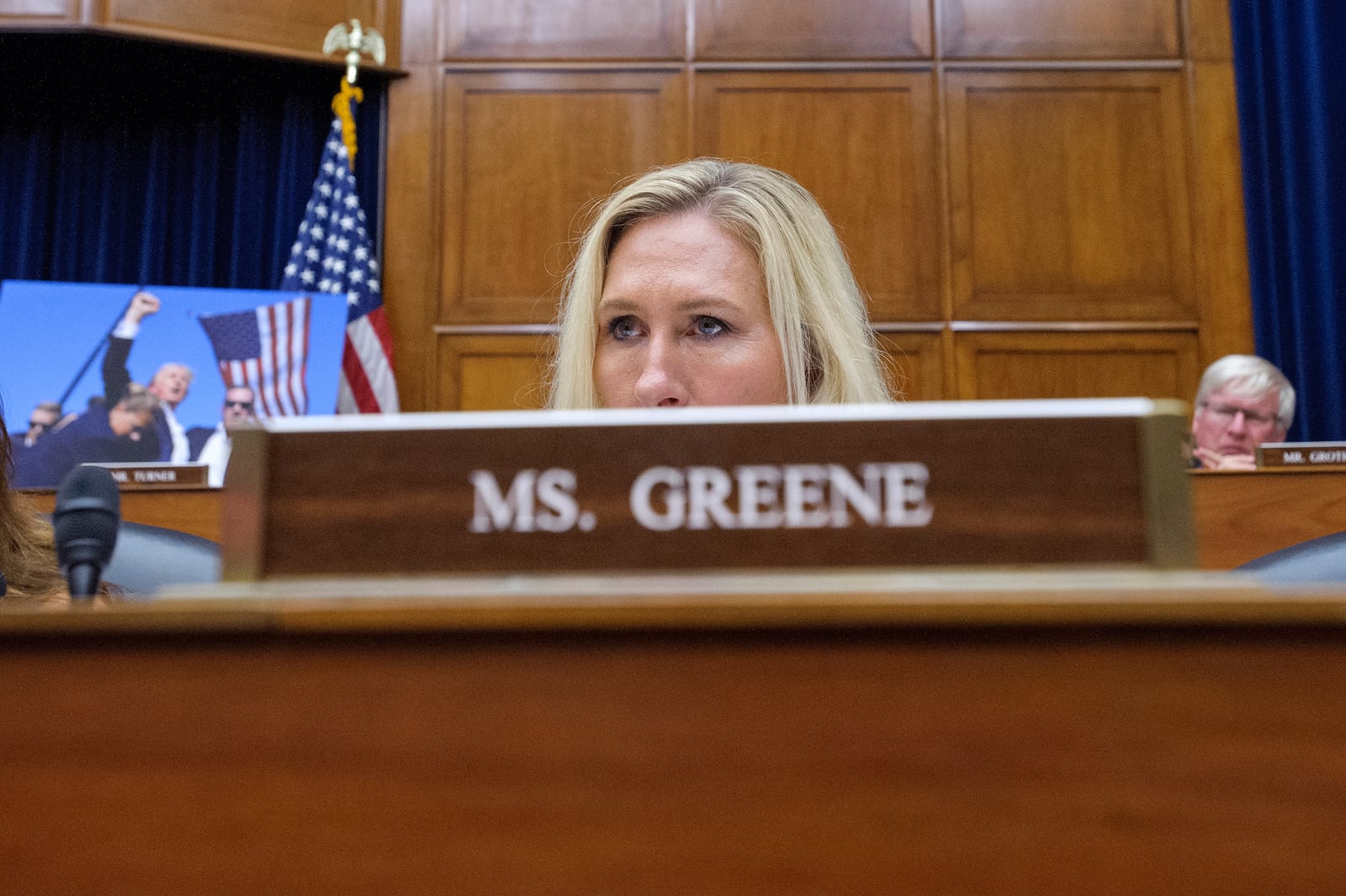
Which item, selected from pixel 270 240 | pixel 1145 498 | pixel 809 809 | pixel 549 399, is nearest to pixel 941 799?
pixel 809 809

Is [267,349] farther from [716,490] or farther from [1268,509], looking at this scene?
[716,490]

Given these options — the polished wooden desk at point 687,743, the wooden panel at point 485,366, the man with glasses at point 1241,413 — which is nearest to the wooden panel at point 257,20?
the wooden panel at point 485,366

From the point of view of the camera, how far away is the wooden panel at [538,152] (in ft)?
13.3

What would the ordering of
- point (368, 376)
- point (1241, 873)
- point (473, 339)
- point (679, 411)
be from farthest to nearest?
point (473, 339)
point (368, 376)
point (679, 411)
point (1241, 873)

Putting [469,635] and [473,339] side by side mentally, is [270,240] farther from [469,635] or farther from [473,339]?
[469,635]

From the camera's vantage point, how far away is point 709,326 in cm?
127

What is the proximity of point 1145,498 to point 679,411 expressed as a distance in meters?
0.20

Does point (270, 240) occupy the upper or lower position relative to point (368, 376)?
upper

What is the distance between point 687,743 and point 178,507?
1.99 metres

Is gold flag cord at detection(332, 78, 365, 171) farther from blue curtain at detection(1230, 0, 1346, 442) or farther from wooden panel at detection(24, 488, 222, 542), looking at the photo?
blue curtain at detection(1230, 0, 1346, 442)

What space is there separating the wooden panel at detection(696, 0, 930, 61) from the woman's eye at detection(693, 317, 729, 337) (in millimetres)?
3097

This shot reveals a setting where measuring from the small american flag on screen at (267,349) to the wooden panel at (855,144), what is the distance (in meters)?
1.58

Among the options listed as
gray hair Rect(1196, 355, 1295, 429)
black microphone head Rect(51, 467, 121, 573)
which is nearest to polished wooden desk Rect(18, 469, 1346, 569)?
gray hair Rect(1196, 355, 1295, 429)

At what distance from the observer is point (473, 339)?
4.02m
